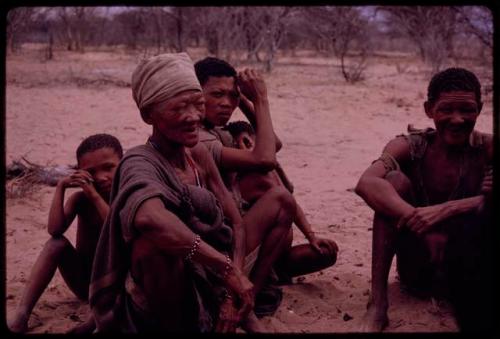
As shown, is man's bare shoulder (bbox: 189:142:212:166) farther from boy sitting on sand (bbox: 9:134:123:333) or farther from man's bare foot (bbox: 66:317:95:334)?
man's bare foot (bbox: 66:317:95:334)

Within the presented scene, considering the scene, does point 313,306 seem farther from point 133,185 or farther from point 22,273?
point 22,273

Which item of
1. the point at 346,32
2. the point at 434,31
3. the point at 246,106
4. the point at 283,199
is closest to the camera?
the point at 283,199

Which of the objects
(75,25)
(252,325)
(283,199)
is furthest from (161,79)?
(75,25)

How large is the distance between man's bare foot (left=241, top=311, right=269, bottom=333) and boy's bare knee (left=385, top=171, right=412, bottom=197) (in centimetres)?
98

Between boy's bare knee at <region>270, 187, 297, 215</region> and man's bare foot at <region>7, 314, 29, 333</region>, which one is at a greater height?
boy's bare knee at <region>270, 187, 297, 215</region>

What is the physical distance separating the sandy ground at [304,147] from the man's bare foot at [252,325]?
249 millimetres

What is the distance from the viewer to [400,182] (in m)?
3.12

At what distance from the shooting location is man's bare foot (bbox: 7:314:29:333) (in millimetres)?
3080

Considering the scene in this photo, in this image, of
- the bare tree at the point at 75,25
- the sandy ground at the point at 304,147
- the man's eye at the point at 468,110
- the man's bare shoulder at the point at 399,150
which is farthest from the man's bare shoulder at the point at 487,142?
the bare tree at the point at 75,25

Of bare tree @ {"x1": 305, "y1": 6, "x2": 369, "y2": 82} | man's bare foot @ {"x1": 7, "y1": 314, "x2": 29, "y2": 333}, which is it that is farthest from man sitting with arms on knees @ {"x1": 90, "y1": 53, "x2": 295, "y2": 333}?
bare tree @ {"x1": 305, "y1": 6, "x2": 369, "y2": 82}

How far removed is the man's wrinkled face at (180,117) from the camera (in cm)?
268

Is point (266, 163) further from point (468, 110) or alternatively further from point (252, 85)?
point (468, 110)

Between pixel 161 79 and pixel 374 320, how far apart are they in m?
1.63

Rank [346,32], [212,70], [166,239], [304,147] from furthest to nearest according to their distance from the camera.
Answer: [346,32], [304,147], [212,70], [166,239]
